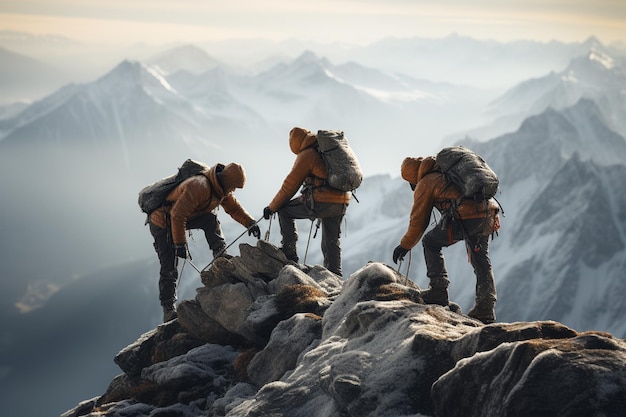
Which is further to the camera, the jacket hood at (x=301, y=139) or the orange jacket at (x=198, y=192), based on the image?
the jacket hood at (x=301, y=139)

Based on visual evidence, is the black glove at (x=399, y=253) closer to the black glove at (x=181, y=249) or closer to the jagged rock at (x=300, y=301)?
the jagged rock at (x=300, y=301)

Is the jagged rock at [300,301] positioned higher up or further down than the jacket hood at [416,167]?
further down

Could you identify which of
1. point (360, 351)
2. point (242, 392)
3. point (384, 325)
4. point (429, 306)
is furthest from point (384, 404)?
point (242, 392)

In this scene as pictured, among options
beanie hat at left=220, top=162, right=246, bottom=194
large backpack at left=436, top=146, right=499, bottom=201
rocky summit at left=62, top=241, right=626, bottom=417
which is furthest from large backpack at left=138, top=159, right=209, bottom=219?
large backpack at left=436, top=146, right=499, bottom=201

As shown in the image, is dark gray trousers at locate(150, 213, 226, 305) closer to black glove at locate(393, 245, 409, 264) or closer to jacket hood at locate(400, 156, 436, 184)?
black glove at locate(393, 245, 409, 264)

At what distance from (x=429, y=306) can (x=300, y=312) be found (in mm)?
3819

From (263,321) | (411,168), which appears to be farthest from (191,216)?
(411,168)

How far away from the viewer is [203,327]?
17.2 metres

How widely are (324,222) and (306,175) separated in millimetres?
1837

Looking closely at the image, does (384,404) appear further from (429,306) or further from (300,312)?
(300,312)

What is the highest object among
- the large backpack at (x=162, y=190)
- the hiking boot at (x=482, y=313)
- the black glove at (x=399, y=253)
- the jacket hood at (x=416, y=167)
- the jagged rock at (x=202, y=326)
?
the large backpack at (x=162, y=190)

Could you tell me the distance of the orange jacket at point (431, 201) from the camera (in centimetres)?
1422

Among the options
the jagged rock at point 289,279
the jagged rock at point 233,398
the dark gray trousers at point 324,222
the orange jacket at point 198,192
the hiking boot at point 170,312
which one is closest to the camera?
the jagged rock at point 233,398

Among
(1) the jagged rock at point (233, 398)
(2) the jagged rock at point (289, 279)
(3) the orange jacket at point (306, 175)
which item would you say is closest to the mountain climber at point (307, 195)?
(3) the orange jacket at point (306, 175)
